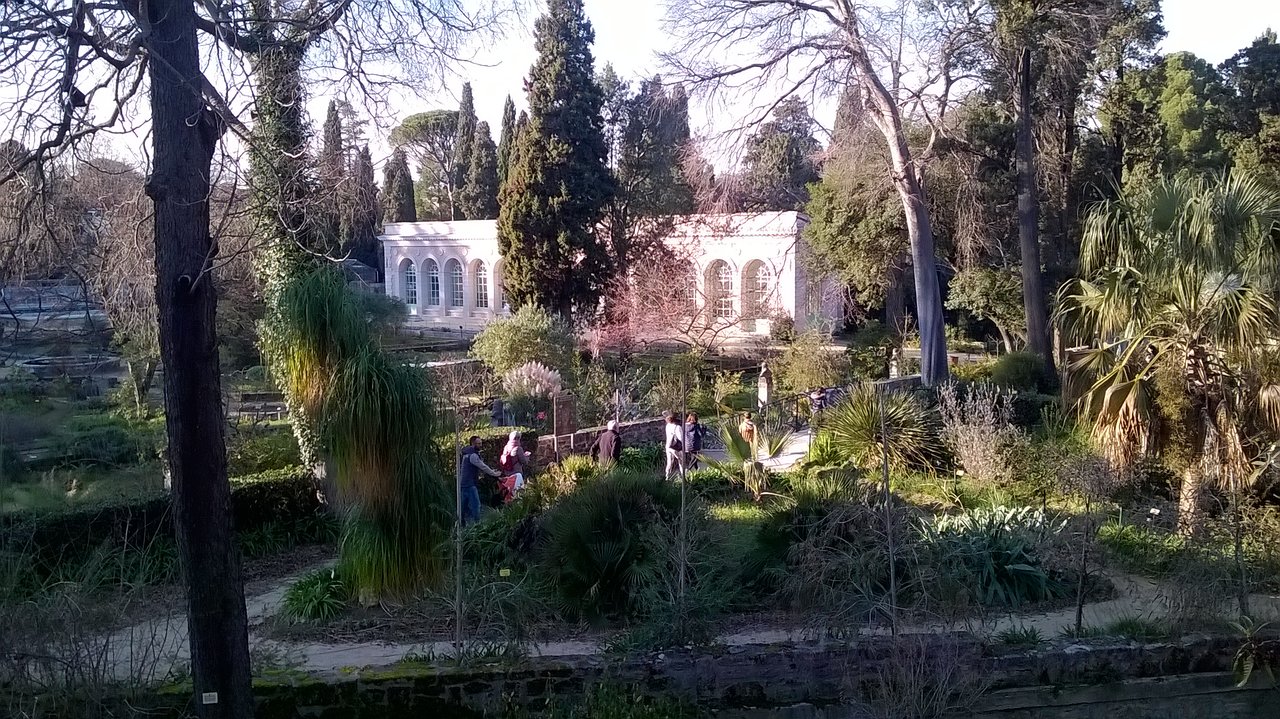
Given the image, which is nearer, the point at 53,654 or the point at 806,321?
the point at 53,654

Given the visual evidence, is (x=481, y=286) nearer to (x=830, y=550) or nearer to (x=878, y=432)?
(x=878, y=432)

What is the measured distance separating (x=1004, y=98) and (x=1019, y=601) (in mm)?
Answer: 20108

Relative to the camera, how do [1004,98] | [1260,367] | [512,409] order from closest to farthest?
1. [1260,367]
2. [512,409]
3. [1004,98]

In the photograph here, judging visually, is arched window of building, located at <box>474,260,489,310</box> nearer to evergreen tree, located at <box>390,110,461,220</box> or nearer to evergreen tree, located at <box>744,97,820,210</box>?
evergreen tree, located at <box>390,110,461,220</box>

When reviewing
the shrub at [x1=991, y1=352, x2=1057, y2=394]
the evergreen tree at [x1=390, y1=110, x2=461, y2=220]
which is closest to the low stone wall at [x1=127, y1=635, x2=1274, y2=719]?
the shrub at [x1=991, y1=352, x2=1057, y2=394]

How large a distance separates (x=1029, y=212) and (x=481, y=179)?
105ft

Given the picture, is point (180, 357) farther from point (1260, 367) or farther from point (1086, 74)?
point (1086, 74)

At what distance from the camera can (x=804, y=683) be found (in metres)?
5.75

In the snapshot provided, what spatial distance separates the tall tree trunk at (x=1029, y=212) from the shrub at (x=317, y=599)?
17.3 meters

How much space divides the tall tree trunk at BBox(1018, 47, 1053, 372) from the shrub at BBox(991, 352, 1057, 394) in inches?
27.3

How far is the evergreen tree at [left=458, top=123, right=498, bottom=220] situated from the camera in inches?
1905

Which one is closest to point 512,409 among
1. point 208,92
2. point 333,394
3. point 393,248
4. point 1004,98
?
point 333,394

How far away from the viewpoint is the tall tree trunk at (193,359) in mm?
4910

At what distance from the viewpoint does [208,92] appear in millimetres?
5203
